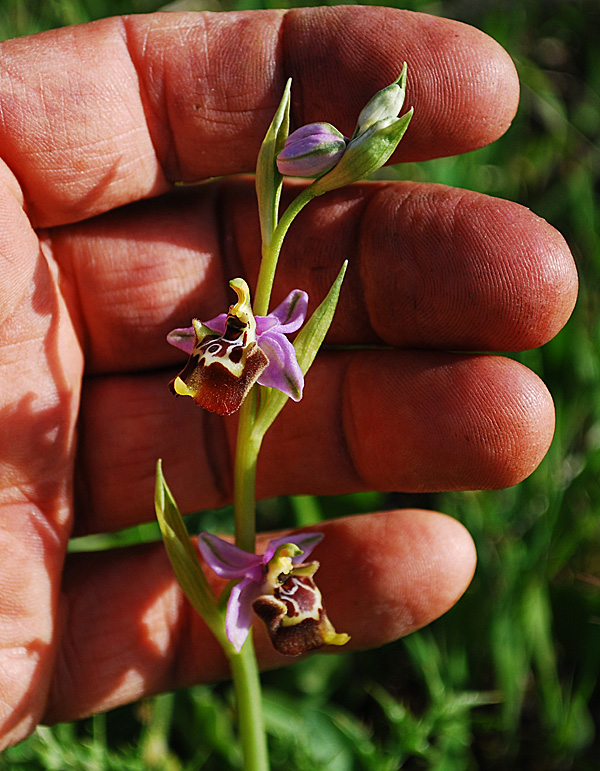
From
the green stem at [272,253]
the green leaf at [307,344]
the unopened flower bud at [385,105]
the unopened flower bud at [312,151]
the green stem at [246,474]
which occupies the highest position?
the unopened flower bud at [385,105]

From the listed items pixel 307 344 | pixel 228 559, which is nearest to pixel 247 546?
pixel 228 559

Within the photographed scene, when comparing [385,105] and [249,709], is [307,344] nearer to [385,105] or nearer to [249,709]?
[385,105]

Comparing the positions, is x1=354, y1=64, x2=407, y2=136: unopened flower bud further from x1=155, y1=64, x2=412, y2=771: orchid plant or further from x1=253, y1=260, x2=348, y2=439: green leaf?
x1=253, y1=260, x2=348, y2=439: green leaf

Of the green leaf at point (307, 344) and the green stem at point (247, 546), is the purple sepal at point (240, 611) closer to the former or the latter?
the green stem at point (247, 546)

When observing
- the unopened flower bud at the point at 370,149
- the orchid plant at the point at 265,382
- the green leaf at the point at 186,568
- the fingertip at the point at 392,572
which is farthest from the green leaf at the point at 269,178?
the fingertip at the point at 392,572

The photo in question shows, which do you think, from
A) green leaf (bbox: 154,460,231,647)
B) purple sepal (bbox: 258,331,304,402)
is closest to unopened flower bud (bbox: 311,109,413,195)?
purple sepal (bbox: 258,331,304,402)

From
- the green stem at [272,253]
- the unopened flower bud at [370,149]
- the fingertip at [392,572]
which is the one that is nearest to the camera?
the unopened flower bud at [370,149]
